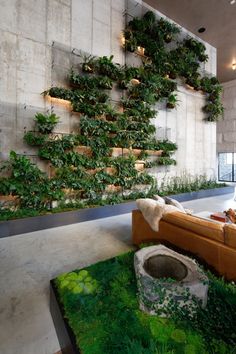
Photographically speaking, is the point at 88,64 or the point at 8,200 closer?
the point at 8,200

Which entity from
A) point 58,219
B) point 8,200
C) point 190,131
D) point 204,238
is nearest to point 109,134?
point 58,219

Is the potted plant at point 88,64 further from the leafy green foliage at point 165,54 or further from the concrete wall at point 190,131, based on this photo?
the concrete wall at point 190,131

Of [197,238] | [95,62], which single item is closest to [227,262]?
[197,238]

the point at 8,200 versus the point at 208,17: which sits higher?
the point at 208,17

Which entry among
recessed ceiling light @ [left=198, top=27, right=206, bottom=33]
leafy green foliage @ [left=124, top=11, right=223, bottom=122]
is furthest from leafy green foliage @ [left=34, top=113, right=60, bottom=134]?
recessed ceiling light @ [left=198, top=27, right=206, bottom=33]

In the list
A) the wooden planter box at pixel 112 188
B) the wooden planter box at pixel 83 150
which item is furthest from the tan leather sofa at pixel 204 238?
the wooden planter box at pixel 83 150

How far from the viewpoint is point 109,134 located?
19.0 feet

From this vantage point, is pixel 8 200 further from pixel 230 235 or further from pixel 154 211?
pixel 230 235

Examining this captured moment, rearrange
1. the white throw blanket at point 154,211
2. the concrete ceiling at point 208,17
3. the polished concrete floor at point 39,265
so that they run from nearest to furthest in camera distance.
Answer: the polished concrete floor at point 39,265, the white throw blanket at point 154,211, the concrete ceiling at point 208,17

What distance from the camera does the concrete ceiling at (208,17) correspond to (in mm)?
6297

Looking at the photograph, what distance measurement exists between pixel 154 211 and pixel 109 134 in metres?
3.49

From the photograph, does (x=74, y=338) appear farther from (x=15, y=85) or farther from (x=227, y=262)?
(x=15, y=85)

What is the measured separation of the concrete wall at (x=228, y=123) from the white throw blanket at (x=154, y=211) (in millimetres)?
9683

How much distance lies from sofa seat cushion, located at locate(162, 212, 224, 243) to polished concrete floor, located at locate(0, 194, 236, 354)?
1026 mm
